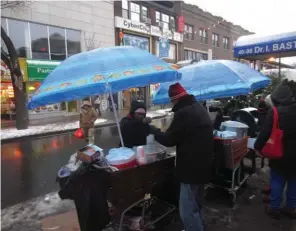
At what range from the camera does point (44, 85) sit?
3070mm

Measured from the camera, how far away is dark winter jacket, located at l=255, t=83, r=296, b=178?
332 centimetres

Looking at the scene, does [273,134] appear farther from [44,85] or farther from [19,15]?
[19,15]

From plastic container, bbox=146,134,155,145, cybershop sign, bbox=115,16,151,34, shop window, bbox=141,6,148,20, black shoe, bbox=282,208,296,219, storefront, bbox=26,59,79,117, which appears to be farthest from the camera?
shop window, bbox=141,6,148,20

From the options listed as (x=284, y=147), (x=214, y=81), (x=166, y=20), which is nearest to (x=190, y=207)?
(x=284, y=147)

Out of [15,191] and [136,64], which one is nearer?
[136,64]

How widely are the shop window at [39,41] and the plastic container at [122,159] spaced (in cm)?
1669

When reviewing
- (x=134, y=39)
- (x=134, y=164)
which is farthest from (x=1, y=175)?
(x=134, y=39)

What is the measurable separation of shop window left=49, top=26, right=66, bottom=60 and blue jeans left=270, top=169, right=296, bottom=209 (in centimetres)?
1793

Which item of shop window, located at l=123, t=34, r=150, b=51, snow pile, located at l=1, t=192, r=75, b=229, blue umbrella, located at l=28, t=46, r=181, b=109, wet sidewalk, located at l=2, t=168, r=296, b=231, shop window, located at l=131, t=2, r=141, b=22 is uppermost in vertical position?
shop window, located at l=131, t=2, r=141, b=22

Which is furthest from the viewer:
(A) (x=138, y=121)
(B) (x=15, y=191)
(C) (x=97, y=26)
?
(C) (x=97, y=26)

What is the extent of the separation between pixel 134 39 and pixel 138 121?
2192 centimetres

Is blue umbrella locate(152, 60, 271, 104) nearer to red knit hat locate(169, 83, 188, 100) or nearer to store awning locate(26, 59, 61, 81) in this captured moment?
red knit hat locate(169, 83, 188, 100)

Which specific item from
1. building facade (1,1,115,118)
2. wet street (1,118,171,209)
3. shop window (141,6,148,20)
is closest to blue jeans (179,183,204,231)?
wet street (1,118,171,209)

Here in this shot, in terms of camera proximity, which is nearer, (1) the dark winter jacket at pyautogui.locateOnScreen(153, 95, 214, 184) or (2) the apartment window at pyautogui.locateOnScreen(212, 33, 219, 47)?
(1) the dark winter jacket at pyautogui.locateOnScreen(153, 95, 214, 184)
